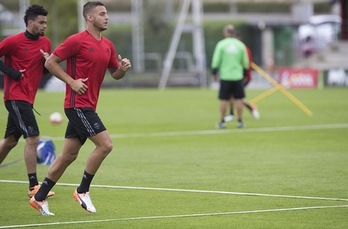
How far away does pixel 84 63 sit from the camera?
1110 centimetres

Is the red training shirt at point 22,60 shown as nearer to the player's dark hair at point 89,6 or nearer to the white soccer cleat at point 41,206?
the player's dark hair at point 89,6

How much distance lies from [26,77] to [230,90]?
11.9 metres

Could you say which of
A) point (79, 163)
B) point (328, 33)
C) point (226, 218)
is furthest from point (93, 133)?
point (328, 33)

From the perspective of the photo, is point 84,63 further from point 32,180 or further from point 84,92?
point 32,180

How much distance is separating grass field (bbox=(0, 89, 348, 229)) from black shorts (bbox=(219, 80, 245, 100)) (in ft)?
2.84

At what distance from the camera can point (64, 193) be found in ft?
42.9

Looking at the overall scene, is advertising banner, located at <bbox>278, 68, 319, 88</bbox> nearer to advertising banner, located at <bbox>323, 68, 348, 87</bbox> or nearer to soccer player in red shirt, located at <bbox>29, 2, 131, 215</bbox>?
advertising banner, located at <bbox>323, 68, 348, 87</bbox>

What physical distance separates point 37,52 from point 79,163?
413 centimetres

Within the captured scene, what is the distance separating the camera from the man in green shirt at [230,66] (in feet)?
79.4

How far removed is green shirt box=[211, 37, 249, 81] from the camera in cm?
2422

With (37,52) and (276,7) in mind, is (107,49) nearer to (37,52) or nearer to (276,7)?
(37,52)

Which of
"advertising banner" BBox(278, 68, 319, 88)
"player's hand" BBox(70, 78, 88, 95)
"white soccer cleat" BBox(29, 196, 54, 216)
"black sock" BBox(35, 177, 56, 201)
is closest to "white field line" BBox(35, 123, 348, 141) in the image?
"black sock" BBox(35, 177, 56, 201)

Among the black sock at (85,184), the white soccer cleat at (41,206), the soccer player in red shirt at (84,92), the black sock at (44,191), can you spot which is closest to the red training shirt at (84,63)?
the soccer player in red shirt at (84,92)

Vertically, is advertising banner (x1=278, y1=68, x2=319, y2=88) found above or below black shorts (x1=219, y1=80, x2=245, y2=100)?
below
